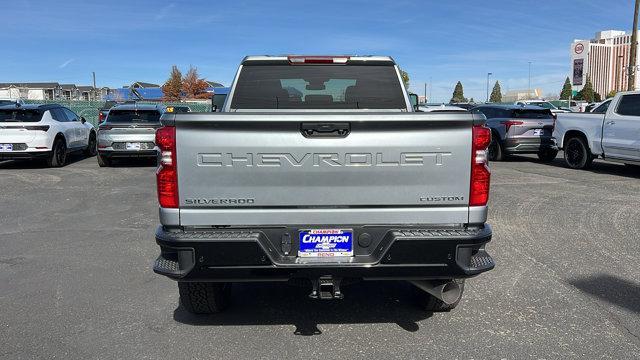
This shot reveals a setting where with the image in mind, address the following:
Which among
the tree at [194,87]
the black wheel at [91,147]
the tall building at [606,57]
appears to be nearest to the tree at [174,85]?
the tree at [194,87]

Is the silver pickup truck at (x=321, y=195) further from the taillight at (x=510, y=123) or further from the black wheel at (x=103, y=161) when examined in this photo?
the taillight at (x=510, y=123)

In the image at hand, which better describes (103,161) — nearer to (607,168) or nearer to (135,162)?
(135,162)

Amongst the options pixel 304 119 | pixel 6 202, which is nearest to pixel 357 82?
pixel 304 119

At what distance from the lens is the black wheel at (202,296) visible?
13.0 ft

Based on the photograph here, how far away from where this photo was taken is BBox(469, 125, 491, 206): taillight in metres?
3.34

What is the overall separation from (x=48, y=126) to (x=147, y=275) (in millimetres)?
9839

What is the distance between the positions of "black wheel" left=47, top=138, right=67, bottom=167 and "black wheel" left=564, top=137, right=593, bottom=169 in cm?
1289

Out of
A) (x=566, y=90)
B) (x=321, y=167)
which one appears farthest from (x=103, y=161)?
(x=566, y=90)

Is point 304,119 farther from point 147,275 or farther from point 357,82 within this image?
point 147,275

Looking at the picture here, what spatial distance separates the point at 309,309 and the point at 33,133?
Answer: 11.3m

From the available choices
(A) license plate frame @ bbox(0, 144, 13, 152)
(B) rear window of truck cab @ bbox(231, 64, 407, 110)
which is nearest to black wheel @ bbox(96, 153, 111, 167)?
(A) license plate frame @ bbox(0, 144, 13, 152)

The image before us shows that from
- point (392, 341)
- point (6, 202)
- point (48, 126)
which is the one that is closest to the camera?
point (392, 341)

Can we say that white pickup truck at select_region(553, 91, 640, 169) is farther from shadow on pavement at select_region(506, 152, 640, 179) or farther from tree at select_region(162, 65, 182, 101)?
tree at select_region(162, 65, 182, 101)

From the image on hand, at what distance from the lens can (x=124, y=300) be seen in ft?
15.0
